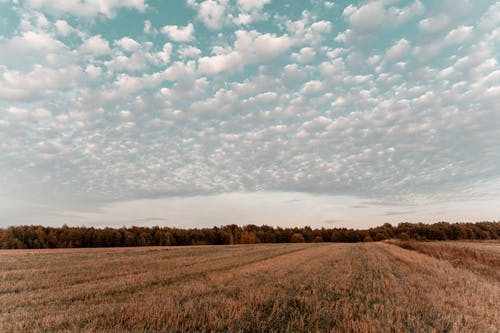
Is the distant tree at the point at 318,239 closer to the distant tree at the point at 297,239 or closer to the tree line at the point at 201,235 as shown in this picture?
the tree line at the point at 201,235

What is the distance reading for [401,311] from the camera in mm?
7461

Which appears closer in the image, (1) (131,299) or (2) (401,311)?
(2) (401,311)

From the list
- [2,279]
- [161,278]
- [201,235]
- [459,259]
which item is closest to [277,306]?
[161,278]

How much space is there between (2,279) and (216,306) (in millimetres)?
11345

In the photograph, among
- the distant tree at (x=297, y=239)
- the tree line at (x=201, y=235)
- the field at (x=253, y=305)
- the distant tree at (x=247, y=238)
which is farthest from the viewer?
the distant tree at (x=297, y=239)

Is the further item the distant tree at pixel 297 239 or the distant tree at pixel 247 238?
the distant tree at pixel 297 239

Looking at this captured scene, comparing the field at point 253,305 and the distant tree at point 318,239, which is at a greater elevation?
the field at point 253,305

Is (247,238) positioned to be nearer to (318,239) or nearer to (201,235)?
(201,235)

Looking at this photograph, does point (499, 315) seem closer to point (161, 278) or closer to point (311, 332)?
point (311, 332)

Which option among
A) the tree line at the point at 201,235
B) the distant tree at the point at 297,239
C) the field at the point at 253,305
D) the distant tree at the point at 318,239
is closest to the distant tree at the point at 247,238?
the tree line at the point at 201,235

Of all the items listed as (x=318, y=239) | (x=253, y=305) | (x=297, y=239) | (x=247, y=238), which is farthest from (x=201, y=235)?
(x=253, y=305)

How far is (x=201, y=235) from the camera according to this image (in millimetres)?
98875

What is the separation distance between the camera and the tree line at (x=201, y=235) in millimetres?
74875

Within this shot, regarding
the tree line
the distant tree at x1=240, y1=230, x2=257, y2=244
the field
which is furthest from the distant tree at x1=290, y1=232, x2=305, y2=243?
the field
